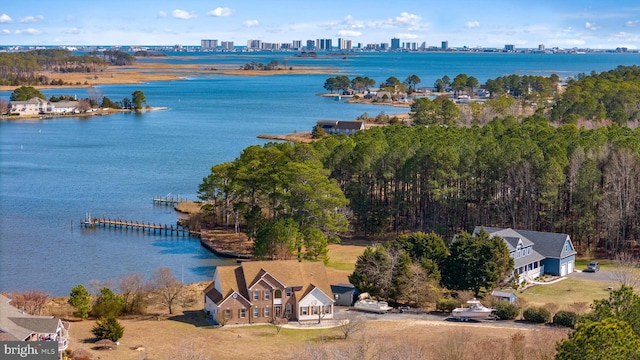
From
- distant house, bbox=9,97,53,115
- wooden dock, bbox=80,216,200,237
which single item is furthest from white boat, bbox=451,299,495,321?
distant house, bbox=9,97,53,115

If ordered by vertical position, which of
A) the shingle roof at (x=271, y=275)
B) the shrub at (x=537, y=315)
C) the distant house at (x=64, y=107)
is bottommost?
the shrub at (x=537, y=315)

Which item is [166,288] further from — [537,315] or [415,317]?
[537,315]

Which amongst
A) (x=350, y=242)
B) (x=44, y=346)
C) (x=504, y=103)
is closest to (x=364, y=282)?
(x=350, y=242)

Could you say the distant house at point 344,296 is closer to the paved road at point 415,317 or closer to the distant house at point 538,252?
the paved road at point 415,317

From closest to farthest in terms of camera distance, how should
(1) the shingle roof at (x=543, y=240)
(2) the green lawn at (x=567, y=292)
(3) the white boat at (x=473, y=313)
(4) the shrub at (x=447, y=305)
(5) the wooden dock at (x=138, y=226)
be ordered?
(3) the white boat at (x=473, y=313)
(4) the shrub at (x=447, y=305)
(2) the green lawn at (x=567, y=292)
(1) the shingle roof at (x=543, y=240)
(5) the wooden dock at (x=138, y=226)

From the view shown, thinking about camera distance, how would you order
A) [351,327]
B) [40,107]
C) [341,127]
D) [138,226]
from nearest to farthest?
[351,327]
[138,226]
[341,127]
[40,107]

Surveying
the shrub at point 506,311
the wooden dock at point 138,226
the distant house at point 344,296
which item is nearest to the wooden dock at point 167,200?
the wooden dock at point 138,226

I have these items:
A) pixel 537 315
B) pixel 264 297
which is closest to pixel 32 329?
pixel 264 297
